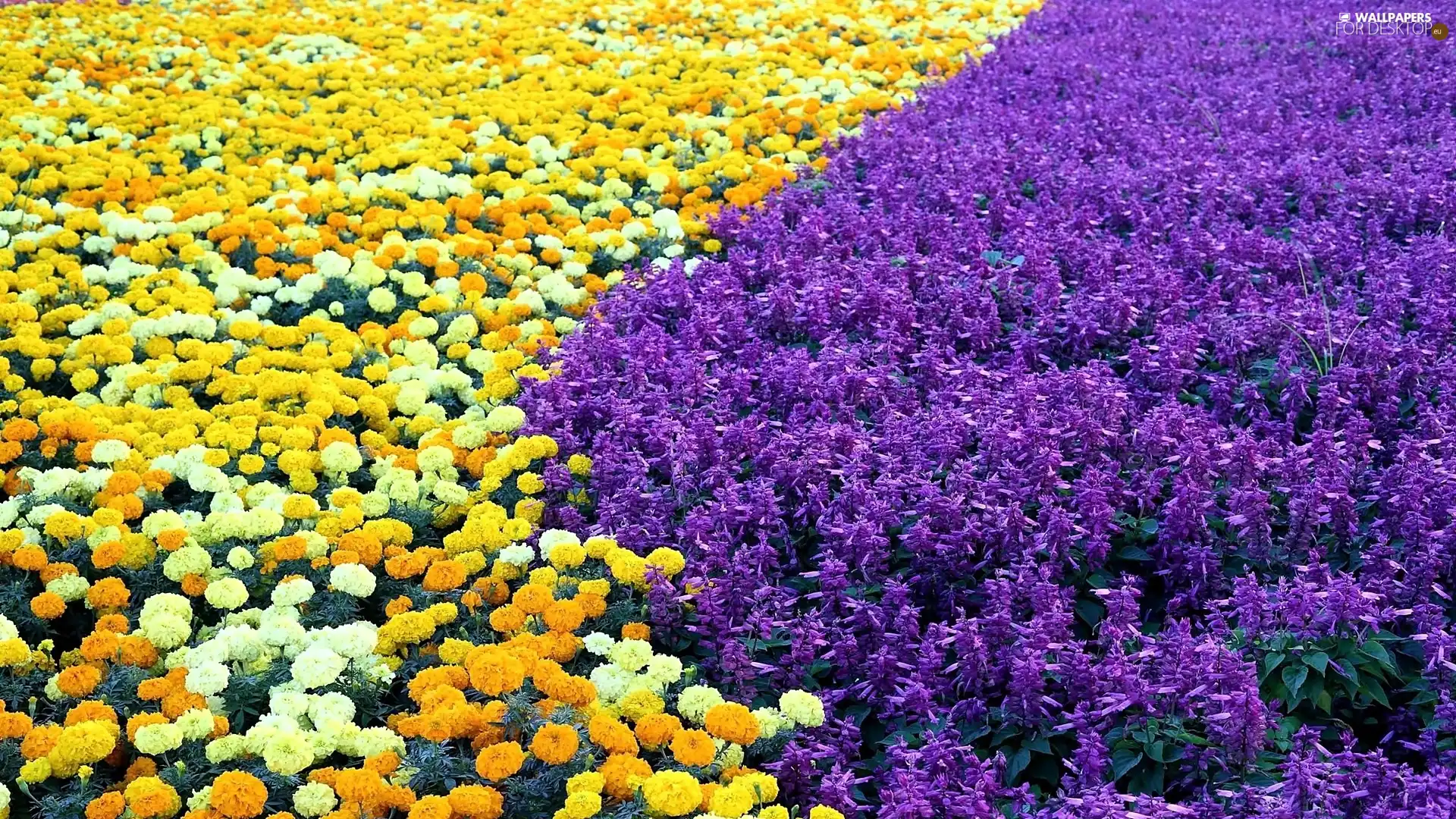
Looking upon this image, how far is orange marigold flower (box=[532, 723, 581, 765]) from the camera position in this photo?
10.1ft

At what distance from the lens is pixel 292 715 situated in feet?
10.9

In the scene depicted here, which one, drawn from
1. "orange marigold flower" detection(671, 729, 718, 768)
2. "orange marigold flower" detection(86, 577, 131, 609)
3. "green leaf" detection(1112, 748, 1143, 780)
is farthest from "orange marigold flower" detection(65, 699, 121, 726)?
"green leaf" detection(1112, 748, 1143, 780)

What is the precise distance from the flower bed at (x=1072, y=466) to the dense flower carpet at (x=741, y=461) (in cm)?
2

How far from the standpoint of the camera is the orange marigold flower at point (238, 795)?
9.73 feet

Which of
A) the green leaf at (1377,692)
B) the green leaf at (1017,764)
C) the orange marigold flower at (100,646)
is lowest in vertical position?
the green leaf at (1017,764)

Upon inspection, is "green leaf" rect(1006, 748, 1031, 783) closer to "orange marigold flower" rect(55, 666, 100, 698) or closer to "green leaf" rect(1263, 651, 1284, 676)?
"green leaf" rect(1263, 651, 1284, 676)

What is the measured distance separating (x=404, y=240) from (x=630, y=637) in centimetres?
352

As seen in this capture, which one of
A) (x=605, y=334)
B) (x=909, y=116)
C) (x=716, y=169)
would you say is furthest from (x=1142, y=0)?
(x=605, y=334)

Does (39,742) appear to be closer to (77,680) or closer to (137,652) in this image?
(77,680)

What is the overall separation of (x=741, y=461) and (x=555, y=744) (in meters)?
1.52

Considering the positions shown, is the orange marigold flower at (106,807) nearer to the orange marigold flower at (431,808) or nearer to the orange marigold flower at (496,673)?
the orange marigold flower at (431,808)

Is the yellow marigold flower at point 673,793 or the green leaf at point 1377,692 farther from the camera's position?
the green leaf at point 1377,692

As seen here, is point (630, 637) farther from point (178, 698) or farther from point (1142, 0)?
point (1142, 0)

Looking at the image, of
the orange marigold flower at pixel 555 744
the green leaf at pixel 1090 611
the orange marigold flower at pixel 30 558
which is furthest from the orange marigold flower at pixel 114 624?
the green leaf at pixel 1090 611
